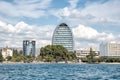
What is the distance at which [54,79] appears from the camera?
167 feet

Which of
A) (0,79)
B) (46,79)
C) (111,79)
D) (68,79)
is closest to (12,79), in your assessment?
(0,79)

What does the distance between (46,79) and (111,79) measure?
411 inches

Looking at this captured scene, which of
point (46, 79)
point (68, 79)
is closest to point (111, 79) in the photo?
point (68, 79)

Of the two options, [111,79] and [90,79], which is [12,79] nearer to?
[90,79]

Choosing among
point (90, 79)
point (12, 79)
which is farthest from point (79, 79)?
point (12, 79)

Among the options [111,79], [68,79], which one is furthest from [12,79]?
[111,79]

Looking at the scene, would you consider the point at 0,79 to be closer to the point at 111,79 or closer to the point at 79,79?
the point at 79,79

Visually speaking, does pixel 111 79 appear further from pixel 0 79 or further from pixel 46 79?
pixel 0 79

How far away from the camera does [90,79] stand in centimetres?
5022

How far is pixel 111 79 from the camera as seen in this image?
2013 inches

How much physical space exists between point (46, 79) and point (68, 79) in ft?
12.4

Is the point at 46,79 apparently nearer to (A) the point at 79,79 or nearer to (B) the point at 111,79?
(A) the point at 79,79

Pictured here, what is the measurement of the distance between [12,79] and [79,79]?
34.6 feet

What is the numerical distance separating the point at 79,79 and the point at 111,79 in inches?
206
